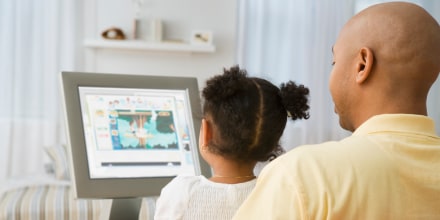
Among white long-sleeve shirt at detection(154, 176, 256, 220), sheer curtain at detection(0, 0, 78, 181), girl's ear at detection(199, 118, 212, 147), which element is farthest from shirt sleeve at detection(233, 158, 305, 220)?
sheer curtain at detection(0, 0, 78, 181)

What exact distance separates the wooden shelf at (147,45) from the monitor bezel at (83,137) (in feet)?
9.77

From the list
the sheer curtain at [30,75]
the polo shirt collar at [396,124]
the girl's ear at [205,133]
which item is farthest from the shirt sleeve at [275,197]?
the sheer curtain at [30,75]

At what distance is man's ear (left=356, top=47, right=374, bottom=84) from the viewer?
866 mm

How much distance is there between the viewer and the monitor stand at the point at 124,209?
162 centimetres

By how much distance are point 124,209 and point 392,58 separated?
0.95 meters

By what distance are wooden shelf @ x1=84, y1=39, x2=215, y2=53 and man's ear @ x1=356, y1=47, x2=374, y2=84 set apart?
3724 mm

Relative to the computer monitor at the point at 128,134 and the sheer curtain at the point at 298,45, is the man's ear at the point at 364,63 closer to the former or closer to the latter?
the computer monitor at the point at 128,134

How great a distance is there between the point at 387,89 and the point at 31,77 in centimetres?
390

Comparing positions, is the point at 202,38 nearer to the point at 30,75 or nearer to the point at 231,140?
the point at 30,75

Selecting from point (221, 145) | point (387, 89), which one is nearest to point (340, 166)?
point (387, 89)

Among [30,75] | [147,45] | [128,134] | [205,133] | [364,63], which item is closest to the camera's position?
[364,63]

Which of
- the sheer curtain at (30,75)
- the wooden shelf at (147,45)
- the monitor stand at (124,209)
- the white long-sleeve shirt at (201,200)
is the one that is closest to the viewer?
the white long-sleeve shirt at (201,200)

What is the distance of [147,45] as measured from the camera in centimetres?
455

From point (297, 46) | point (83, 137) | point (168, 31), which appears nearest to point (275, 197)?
point (83, 137)
